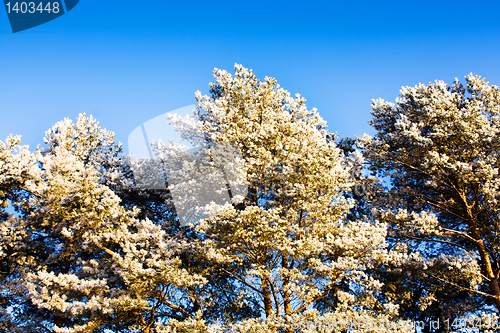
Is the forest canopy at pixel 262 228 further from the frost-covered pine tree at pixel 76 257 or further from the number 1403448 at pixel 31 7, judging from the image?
the number 1403448 at pixel 31 7

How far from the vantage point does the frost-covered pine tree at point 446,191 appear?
11508mm

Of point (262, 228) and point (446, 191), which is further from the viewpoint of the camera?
point (446, 191)

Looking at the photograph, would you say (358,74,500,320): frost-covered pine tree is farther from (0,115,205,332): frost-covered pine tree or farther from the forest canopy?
(0,115,205,332): frost-covered pine tree

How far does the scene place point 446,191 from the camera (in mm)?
13703

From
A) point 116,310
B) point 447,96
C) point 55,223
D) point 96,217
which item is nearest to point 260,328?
point 116,310

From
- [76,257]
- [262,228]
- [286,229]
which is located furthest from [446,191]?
[76,257]

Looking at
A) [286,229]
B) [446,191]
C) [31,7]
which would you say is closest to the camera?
[31,7]

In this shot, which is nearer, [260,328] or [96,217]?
[260,328]

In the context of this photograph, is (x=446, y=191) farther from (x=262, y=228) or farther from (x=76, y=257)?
(x=76, y=257)

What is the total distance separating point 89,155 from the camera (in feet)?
52.7

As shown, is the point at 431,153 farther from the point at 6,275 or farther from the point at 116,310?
the point at 6,275

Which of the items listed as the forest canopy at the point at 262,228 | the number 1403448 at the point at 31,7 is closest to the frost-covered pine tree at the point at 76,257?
the forest canopy at the point at 262,228

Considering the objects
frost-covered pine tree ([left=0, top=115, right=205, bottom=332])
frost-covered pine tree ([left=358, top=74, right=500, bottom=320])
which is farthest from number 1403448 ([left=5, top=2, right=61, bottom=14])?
frost-covered pine tree ([left=358, top=74, right=500, bottom=320])

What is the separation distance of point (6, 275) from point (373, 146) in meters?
16.4
